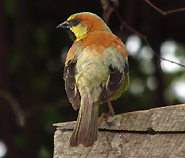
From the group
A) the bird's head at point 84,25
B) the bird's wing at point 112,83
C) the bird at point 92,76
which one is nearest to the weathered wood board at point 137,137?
the bird at point 92,76

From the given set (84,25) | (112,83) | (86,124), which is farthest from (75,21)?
(86,124)

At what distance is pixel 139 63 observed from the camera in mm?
5074

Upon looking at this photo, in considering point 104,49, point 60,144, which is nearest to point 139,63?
point 104,49

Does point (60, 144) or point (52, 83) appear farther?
point (52, 83)

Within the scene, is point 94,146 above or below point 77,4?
below

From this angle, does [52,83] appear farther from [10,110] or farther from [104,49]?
[104,49]

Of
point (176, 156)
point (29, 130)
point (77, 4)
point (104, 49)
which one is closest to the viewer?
point (176, 156)

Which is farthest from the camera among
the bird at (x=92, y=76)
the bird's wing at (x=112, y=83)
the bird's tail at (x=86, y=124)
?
the bird's wing at (x=112, y=83)

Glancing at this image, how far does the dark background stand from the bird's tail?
7.62 feet

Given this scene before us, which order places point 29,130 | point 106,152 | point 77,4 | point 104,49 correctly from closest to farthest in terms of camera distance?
point 106,152 < point 104,49 < point 29,130 < point 77,4

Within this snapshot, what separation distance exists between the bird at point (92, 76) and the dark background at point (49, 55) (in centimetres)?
186

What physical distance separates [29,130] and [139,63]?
1.92 m

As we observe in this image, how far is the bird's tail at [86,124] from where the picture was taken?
204cm

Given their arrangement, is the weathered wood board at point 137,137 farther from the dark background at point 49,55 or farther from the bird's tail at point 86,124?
the dark background at point 49,55
